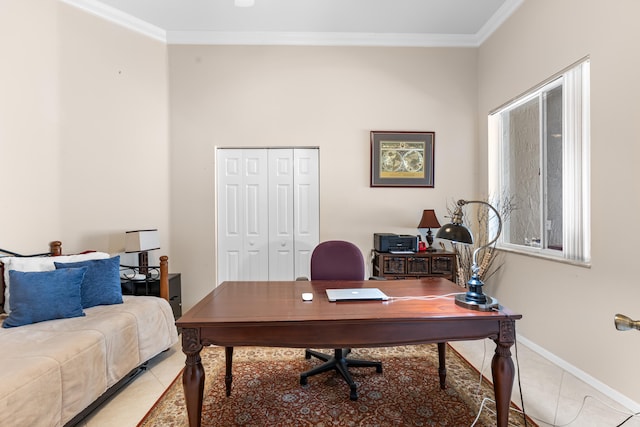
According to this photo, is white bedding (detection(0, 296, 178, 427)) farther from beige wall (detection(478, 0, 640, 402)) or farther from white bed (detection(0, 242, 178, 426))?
beige wall (detection(478, 0, 640, 402))

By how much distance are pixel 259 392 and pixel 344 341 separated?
1126 mm

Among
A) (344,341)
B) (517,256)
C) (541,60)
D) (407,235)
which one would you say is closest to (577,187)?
(517,256)

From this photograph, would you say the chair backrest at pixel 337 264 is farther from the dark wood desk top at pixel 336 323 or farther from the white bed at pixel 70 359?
the white bed at pixel 70 359

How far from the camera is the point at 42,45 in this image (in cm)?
296

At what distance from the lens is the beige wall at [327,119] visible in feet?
13.3

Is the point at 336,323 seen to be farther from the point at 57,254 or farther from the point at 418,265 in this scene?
the point at 57,254

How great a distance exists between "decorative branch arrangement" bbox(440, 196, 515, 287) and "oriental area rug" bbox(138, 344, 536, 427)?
47.9 inches

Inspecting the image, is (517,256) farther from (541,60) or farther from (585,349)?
(541,60)

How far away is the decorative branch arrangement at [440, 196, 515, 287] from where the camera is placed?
3.63 m

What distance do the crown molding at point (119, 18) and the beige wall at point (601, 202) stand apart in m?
4.17

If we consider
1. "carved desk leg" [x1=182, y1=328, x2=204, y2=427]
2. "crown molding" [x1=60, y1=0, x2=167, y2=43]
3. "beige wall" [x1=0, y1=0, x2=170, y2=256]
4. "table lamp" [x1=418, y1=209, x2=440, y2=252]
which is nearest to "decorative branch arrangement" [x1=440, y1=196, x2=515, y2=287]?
"table lamp" [x1=418, y1=209, x2=440, y2=252]

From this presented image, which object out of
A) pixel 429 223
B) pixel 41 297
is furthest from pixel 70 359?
pixel 429 223

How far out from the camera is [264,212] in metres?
4.12

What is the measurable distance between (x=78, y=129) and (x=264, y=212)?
2140mm
